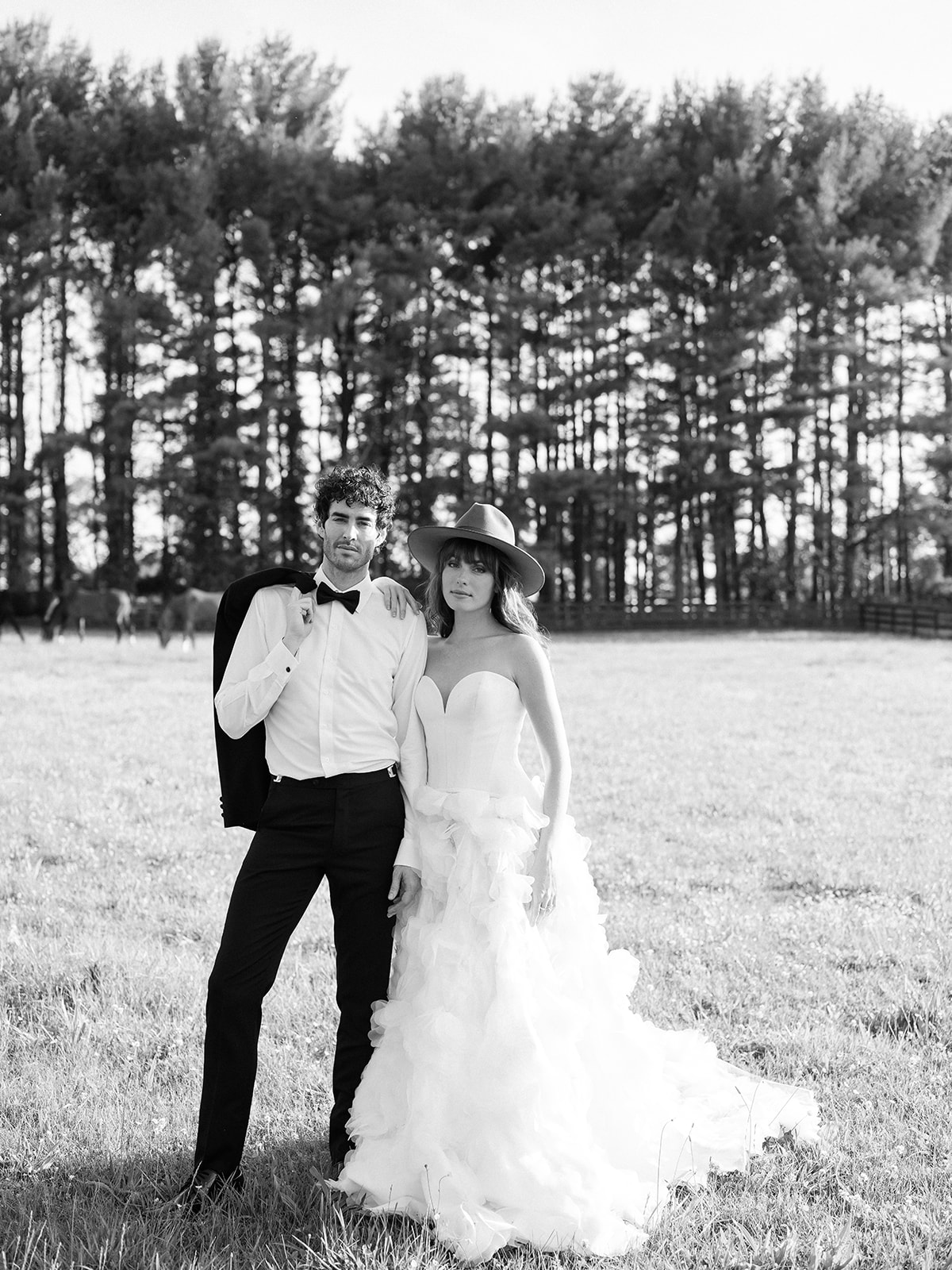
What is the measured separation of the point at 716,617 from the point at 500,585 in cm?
3644

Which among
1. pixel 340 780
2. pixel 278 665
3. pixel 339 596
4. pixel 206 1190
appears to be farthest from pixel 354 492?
pixel 206 1190

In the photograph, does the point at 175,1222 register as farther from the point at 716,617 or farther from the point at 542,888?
the point at 716,617

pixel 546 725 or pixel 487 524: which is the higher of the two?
pixel 487 524

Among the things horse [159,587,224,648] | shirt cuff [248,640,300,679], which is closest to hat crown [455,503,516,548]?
shirt cuff [248,640,300,679]

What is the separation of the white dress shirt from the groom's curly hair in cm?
22

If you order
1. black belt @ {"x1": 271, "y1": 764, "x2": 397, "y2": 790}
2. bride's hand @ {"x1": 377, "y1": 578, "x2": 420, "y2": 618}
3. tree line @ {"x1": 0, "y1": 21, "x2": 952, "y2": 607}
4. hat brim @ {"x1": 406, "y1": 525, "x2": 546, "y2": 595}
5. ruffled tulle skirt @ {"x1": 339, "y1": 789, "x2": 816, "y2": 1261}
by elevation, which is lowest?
ruffled tulle skirt @ {"x1": 339, "y1": 789, "x2": 816, "y2": 1261}

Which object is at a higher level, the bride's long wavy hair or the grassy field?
the bride's long wavy hair

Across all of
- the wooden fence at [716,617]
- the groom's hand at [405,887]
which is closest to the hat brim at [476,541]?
the groom's hand at [405,887]

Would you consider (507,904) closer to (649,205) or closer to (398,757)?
(398,757)

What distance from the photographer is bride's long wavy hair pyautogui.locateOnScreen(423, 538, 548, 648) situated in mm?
3752

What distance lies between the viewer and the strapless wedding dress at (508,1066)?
3080 millimetres

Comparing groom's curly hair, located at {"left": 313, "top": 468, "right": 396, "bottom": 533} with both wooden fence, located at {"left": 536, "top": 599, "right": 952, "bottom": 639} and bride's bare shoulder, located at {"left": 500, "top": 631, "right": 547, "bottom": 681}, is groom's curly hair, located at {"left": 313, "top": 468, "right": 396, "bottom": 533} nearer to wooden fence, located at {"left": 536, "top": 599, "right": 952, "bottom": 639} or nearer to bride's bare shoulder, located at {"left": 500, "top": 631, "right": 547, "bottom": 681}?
bride's bare shoulder, located at {"left": 500, "top": 631, "right": 547, "bottom": 681}

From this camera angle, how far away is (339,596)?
3562 millimetres

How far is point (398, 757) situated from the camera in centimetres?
363
